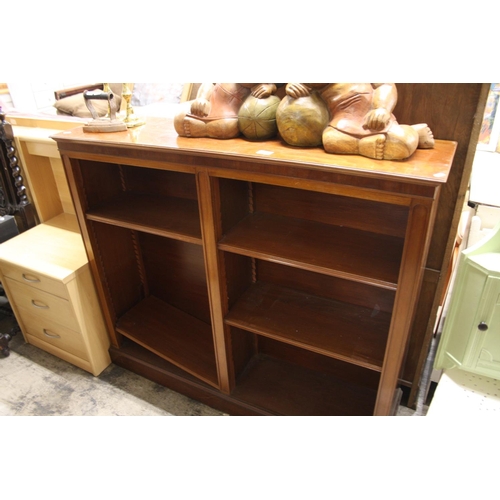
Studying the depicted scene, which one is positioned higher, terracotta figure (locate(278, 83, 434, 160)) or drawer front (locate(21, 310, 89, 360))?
terracotta figure (locate(278, 83, 434, 160))

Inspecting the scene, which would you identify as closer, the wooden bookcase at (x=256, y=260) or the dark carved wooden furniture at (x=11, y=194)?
the wooden bookcase at (x=256, y=260)

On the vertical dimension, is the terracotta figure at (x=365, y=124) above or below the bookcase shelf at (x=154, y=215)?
above

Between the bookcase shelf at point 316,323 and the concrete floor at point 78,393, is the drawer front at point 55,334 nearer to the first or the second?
the concrete floor at point 78,393

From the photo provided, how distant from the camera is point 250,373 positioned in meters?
1.85

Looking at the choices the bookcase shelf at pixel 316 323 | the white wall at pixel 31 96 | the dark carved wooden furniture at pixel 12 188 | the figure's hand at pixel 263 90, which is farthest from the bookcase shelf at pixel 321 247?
the white wall at pixel 31 96

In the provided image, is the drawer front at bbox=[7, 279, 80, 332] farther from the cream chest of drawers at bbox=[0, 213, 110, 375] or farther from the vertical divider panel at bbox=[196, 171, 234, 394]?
the vertical divider panel at bbox=[196, 171, 234, 394]

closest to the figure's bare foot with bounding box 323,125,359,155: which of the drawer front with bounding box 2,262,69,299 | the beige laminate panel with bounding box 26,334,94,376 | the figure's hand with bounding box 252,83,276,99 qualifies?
the figure's hand with bounding box 252,83,276,99

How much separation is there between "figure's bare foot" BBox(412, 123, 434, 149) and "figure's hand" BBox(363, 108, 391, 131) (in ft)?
0.43

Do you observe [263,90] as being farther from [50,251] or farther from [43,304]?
[43,304]

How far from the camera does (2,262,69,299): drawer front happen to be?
5.95ft

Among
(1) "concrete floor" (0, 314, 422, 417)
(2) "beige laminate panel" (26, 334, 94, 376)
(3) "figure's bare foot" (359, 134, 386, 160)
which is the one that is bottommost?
(1) "concrete floor" (0, 314, 422, 417)

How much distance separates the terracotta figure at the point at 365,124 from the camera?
1.03 meters

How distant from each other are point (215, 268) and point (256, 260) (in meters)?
0.32
